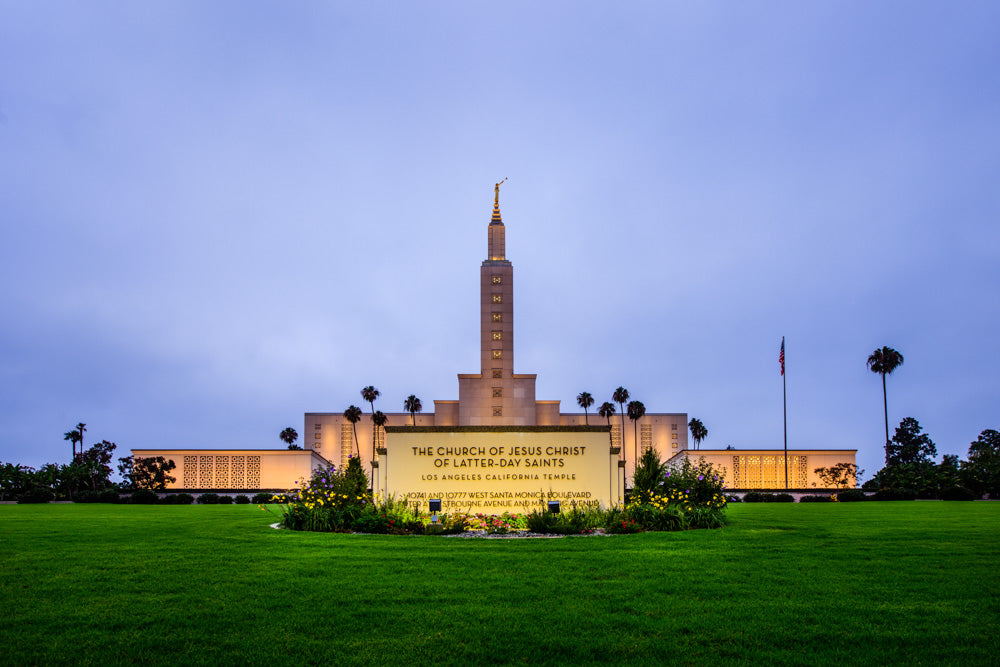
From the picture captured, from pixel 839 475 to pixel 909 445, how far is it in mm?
20353

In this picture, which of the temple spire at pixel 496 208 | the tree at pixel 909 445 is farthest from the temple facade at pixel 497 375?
the tree at pixel 909 445

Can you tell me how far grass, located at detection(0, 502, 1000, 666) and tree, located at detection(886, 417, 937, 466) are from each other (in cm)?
7782

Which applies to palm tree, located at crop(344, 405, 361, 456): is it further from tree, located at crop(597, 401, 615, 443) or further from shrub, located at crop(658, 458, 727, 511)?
shrub, located at crop(658, 458, 727, 511)

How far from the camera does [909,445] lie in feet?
276

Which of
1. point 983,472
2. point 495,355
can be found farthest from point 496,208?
point 983,472

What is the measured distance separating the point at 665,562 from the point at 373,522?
804 cm

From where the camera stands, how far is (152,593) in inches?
369

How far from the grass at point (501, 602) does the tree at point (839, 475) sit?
60185 millimetres

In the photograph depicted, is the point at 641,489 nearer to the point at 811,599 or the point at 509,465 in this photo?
the point at 509,465

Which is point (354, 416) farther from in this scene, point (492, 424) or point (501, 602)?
point (501, 602)

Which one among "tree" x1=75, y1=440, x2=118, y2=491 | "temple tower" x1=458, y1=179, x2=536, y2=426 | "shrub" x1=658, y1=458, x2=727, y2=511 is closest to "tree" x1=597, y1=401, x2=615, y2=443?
"temple tower" x1=458, y1=179, x2=536, y2=426

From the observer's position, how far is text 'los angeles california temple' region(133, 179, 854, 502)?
65.9 m

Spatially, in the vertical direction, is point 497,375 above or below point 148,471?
above

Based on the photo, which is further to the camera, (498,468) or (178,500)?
(178,500)
